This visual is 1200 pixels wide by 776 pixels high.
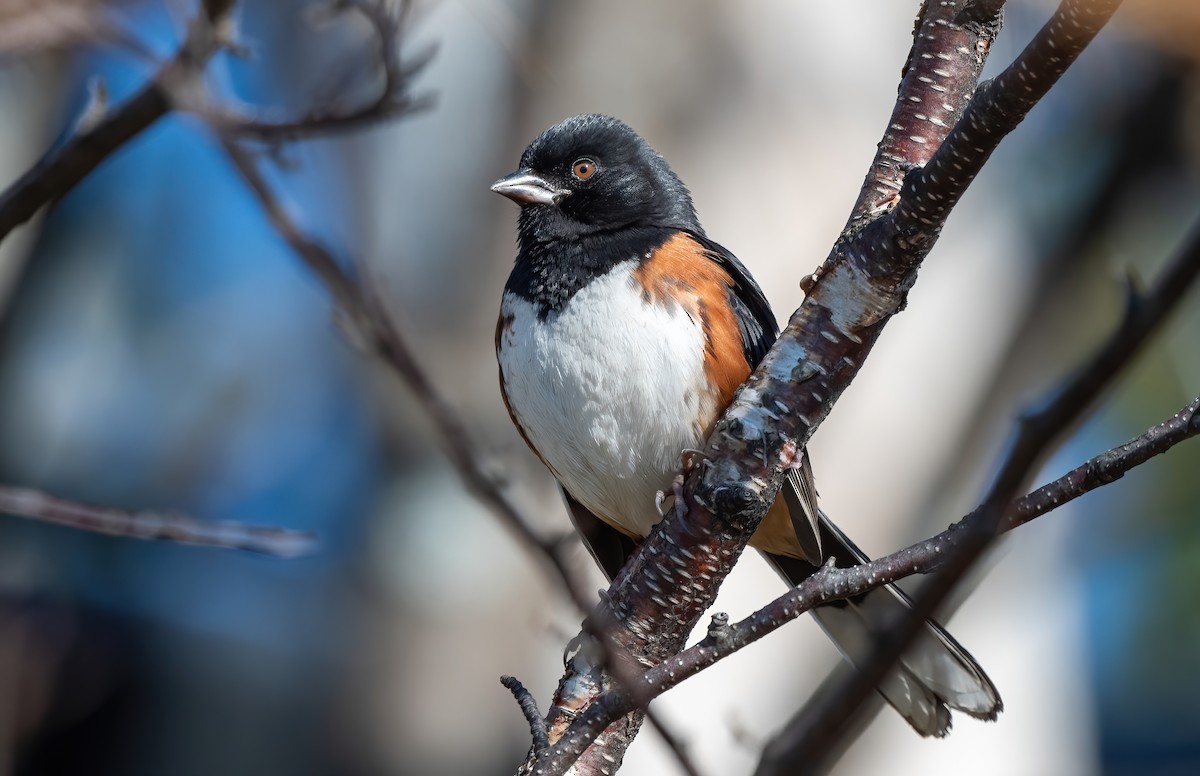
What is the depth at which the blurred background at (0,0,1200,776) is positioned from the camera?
5.00 metres

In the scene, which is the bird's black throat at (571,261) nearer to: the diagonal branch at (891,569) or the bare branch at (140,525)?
the bare branch at (140,525)

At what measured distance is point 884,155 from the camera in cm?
205

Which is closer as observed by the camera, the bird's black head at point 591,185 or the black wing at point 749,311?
the black wing at point 749,311

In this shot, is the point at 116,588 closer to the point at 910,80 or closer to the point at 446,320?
the point at 446,320

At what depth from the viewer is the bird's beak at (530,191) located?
3178mm

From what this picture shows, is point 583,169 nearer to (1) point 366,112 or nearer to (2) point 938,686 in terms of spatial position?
(1) point 366,112

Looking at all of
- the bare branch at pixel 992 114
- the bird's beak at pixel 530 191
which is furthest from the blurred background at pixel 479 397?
the bare branch at pixel 992 114

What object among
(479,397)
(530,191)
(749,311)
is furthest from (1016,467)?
(479,397)

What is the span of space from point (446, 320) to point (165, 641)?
3012 millimetres

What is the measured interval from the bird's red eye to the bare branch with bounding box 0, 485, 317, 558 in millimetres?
1433

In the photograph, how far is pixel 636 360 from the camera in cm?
271

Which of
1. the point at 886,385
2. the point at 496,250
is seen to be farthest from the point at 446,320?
the point at 886,385

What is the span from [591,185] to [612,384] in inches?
28.8

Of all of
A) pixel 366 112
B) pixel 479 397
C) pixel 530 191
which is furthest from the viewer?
pixel 479 397
